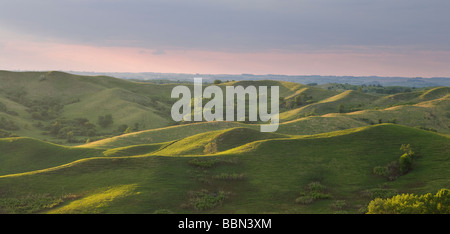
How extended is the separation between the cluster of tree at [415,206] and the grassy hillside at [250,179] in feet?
8.56

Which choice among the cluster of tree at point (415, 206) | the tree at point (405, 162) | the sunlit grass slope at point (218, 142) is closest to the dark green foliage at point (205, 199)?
the cluster of tree at point (415, 206)

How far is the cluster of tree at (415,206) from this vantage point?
21.6 meters

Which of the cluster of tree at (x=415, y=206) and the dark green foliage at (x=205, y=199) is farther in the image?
the dark green foliage at (x=205, y=199)

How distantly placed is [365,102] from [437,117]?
48311 millimetres

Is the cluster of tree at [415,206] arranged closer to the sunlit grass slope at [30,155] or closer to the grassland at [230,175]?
the grassland at [230,175]

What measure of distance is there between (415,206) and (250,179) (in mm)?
14508

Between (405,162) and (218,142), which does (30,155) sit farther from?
(405,162)

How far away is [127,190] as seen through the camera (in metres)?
29.0

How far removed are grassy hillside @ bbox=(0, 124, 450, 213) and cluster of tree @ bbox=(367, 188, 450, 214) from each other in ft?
8.56

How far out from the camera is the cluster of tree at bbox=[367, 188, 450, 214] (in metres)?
21.6

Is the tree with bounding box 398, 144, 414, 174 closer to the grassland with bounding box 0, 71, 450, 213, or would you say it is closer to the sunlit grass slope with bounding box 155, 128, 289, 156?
the grassland with bounding box 0, 71, 450, 213

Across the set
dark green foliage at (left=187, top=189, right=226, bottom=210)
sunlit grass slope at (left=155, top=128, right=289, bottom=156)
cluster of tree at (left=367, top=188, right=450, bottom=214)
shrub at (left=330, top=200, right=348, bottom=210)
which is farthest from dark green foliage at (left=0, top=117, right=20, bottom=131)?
cluster of tree at (left=367, top=188, right=450, bottom=214)

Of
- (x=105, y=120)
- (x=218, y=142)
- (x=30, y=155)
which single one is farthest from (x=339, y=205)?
(x=105, y=120)

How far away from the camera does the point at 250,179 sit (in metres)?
32.5
